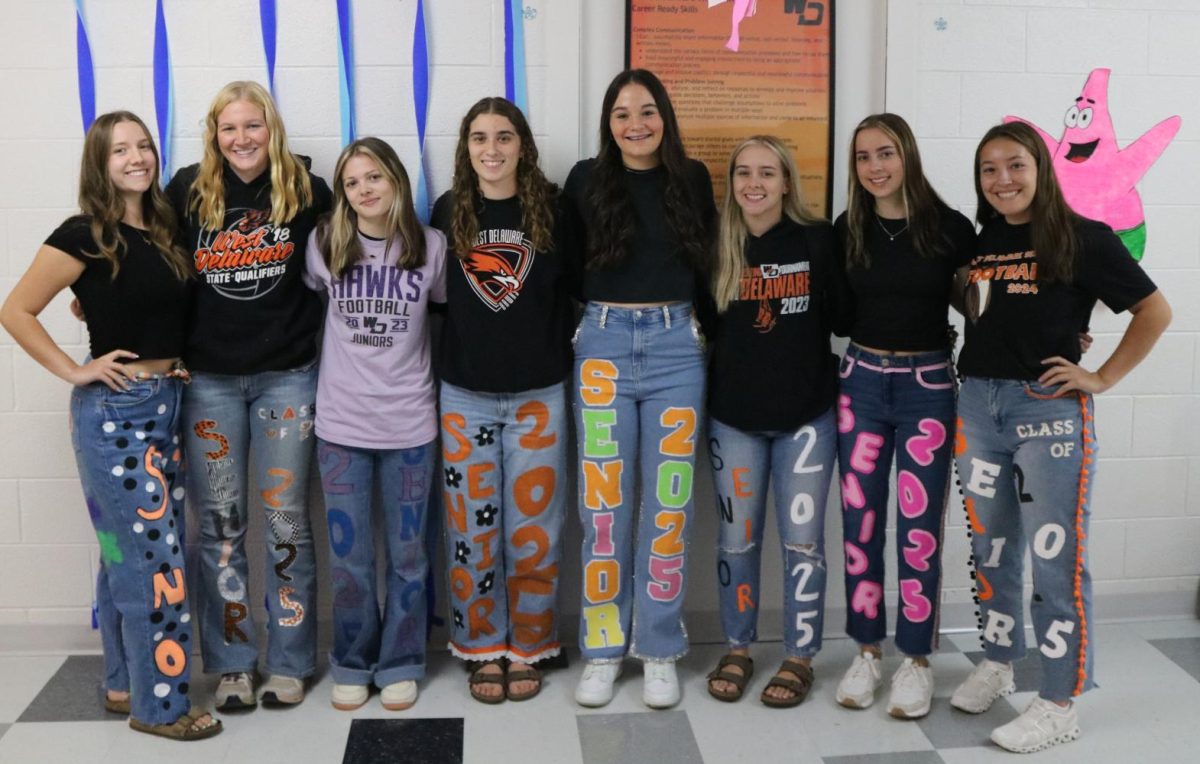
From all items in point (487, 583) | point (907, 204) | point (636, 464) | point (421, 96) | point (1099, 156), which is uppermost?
point (421, 96)

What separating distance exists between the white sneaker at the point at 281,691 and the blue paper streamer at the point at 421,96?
1.29 metres

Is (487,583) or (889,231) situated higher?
(889,231)

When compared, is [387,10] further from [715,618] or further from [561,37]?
[715,618]

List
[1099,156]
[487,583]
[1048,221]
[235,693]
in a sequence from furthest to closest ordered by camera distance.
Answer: [1099,156], [487,583], [235,693], [1048,221]

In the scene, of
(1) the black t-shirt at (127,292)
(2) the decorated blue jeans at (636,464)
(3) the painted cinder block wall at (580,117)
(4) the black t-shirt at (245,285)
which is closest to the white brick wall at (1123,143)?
(3) the painted cinder block wall at (580,117)

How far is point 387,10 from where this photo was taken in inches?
122

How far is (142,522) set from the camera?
2662 millimetres

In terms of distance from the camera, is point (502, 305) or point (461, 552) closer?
point (502, 305)

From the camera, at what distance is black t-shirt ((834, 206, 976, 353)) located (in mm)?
2766

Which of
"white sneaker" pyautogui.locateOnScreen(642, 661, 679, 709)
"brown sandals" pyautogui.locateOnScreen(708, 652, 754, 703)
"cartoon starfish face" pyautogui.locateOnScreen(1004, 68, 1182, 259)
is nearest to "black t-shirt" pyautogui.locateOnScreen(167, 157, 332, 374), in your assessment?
"white sneaker" pyautogui.locateOnScreen(642, 661, 679, 709)

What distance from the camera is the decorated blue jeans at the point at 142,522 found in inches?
104

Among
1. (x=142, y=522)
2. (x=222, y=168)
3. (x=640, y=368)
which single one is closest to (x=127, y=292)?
(x=222, y=168)

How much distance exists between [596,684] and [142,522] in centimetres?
120

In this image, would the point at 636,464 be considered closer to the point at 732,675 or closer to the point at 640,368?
the point at 640,368
